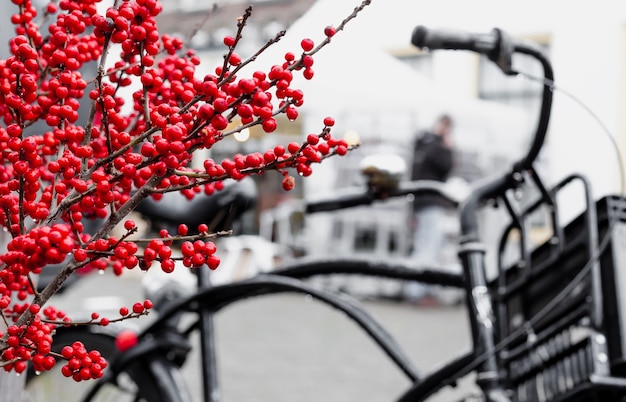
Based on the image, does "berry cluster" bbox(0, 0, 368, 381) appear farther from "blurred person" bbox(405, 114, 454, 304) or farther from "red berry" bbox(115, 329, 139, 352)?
"blurred person" bbox(405, 114, 454, 304)

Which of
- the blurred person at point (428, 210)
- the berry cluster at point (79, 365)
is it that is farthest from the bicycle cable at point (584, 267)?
the blurred person at point (428, 210)

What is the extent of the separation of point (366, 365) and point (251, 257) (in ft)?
8.64

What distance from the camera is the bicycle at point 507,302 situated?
1.30 metres

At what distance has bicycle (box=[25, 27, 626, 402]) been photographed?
4.28ft

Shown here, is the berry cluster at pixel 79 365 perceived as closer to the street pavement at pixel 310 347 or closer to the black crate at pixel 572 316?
the black crate at pixel 572 316

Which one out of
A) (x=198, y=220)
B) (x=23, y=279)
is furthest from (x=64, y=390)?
(x=23, y=279)

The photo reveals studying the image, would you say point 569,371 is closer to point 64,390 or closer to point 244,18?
point 244,18

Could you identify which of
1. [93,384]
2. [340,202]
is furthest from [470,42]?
[93,384]

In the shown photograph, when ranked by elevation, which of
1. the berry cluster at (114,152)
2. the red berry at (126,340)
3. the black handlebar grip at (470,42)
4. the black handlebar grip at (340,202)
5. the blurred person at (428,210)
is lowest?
the berry cluster at (114,152)

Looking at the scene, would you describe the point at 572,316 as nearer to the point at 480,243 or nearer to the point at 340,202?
the point at 480,243

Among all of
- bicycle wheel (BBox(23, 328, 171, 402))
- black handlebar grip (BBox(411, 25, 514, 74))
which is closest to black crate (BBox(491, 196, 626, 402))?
black handlebar grip (BBox(411, 25, 514, 74))

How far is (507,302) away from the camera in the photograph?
1667mm

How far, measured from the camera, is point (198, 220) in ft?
5.55

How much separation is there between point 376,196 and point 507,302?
0.36m
